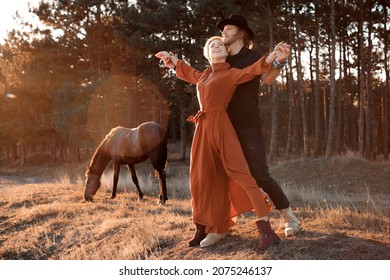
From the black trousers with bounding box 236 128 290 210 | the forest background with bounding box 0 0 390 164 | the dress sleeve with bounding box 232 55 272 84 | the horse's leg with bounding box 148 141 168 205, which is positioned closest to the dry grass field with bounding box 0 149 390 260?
the black trousers with bounding box 236 128 290 210

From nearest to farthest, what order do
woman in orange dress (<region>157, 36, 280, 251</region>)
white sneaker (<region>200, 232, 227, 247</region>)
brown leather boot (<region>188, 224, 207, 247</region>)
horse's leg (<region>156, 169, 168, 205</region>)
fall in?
woman in orange dress (<region>157, 36, 280, 251</region>) < white sneaker (<region>200, 232, 227, 247</region>) < brown leather boot (<region>188, 224, 207, 247</region>) < horse's leg (<region>156, 169, 168, 205</region>)

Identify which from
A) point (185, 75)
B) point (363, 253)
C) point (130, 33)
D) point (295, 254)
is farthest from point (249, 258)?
point (130, 33)

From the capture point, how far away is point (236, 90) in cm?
412

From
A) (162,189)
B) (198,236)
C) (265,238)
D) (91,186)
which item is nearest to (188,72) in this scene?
(198,236)

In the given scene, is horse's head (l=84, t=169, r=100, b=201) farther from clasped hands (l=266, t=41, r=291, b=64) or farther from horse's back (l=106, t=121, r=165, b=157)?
clasped hands (l=266, t=41, r=291, b=64)

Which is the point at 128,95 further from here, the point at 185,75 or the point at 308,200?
the point at 185,75

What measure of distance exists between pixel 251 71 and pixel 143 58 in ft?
69.9

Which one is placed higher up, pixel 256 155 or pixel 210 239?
pixel 256 155

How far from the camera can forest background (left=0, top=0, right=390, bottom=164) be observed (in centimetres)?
2005

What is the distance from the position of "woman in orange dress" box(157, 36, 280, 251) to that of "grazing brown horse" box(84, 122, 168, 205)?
477 centimetres

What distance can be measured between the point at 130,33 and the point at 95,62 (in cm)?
357

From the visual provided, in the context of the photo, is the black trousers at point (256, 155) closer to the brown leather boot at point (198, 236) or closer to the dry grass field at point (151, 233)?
the dry grass field at point (151, 233)

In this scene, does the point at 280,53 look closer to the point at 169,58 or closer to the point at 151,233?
the point at 169,58

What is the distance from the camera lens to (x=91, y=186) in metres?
9.24
